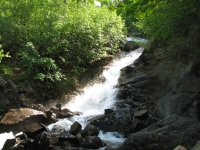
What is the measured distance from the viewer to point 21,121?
35.6 feet

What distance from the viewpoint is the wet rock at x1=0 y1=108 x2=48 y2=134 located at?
34.6ft

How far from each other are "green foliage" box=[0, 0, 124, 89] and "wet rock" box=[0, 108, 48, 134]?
9.56 ft

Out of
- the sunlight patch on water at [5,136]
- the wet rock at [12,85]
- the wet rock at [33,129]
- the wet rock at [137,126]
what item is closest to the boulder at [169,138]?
the wet rock at [137,126]

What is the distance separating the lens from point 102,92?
16688mm

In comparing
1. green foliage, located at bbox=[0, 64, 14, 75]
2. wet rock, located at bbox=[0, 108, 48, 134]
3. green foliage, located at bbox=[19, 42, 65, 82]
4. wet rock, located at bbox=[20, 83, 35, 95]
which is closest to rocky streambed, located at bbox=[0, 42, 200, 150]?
wet rock, located at bbox=[0, 108, 48, 134]

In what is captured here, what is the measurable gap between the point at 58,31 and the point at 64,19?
1.82 m

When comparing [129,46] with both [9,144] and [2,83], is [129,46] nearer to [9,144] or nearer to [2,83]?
[2,83]

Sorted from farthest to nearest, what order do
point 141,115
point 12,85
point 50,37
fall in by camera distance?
point 50,37 → point 12,85 → point 141,115

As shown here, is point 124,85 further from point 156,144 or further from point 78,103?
point 156,144

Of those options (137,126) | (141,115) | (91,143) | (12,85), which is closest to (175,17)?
(141,115)

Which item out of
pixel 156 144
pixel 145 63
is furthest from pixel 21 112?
pixel 145 63

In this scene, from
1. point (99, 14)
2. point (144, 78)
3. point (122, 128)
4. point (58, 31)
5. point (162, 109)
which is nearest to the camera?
point (162, 109)

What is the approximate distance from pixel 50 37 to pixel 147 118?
895 cm

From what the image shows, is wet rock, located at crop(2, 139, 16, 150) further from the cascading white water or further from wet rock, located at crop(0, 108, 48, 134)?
the cascading white water
